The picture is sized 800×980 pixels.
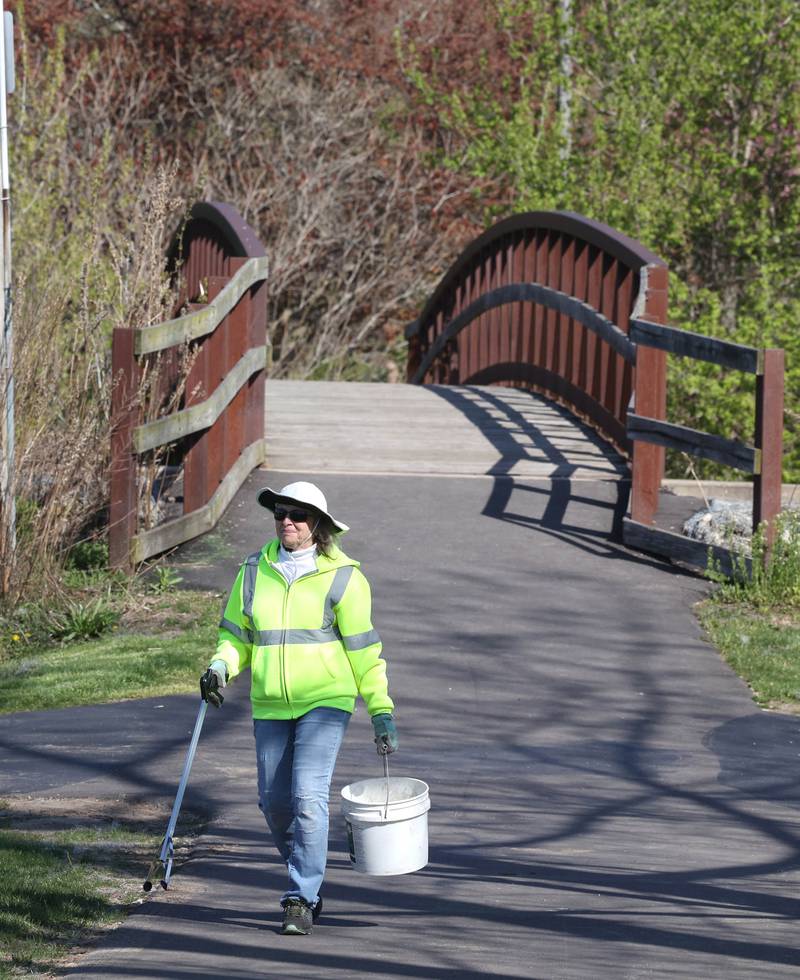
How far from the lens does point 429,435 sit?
43.0 ft

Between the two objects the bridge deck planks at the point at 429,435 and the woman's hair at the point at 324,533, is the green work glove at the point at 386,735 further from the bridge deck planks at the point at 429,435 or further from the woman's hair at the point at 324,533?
the bridge deck planks at the point at 429,435

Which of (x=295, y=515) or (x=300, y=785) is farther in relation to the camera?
(x=295, y=515)

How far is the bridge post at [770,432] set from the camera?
9.25 meters

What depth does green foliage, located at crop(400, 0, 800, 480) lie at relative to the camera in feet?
59.1

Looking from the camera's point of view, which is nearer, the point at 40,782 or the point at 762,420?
the point at 40,782

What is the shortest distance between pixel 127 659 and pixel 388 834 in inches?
A: 138

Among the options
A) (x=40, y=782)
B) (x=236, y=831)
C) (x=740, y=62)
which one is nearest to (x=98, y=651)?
(x=40, y=782)

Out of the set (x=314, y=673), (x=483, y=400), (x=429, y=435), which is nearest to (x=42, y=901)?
(x=314, y=673)

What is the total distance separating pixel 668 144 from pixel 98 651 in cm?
1262

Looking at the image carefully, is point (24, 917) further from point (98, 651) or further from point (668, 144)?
point (668, 144)

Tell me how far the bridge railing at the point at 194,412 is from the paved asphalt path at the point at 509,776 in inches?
12.7

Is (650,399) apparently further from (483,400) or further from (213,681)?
(213,681)

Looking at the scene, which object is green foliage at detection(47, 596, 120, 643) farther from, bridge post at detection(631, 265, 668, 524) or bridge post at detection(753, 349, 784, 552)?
bridge post at detection(753, 349, 784, 552)

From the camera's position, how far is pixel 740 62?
60.6ft
